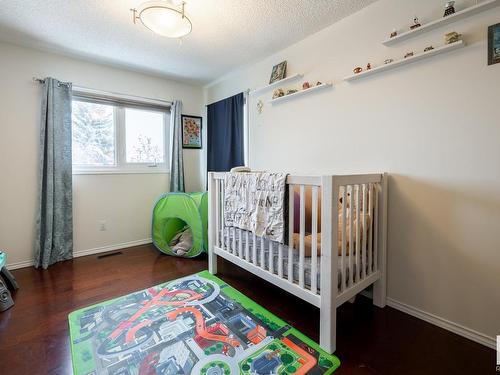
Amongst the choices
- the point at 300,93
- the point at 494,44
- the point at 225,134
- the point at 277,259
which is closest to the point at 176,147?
the point at 225,134

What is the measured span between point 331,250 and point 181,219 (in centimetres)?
201

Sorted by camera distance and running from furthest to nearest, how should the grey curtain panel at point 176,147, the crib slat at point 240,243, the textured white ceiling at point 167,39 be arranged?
the grey curtain panel at point 176,147 < the crib slat at point 240,243 < the textured white ceiling at point 167,39

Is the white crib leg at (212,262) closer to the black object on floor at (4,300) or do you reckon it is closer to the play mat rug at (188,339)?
the play mat rug at (188,339)

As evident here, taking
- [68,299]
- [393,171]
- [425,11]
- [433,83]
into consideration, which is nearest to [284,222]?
[393,171]

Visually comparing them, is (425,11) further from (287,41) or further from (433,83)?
(287,41)

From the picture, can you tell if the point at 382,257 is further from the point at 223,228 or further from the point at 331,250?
the point at 223,228

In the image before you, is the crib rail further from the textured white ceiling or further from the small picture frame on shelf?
the textured white ceiling

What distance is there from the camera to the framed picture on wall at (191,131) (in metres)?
3.56

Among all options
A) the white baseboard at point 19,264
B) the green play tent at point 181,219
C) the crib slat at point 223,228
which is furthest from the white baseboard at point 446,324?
the white baseboard at point 19,264

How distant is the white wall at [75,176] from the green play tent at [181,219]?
0.44m

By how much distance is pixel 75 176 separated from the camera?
110 inches

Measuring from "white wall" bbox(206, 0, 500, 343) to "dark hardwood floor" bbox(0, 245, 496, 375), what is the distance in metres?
0.23

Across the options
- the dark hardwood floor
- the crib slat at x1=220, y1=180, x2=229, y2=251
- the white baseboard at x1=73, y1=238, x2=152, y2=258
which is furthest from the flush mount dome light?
the white baseboard at x1=73, y1=238, x2=152, y2=258

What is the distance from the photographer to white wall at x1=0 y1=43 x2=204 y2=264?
8.02ft
